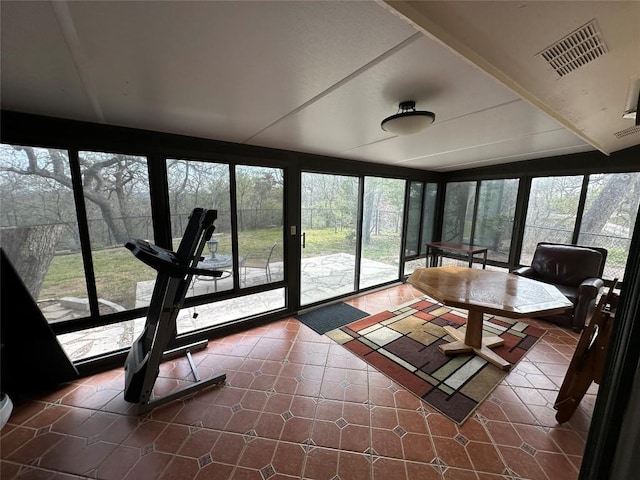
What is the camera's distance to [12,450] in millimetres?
1504

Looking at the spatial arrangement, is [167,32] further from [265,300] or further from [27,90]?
[265,300]

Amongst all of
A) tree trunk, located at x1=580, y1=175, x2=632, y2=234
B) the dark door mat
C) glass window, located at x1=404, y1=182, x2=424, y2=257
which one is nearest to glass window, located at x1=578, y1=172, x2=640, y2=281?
tree trunk, located at x1=580, y1=175, x2=632, y2=234

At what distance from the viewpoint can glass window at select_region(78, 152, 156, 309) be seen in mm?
2049

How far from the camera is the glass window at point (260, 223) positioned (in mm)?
2781

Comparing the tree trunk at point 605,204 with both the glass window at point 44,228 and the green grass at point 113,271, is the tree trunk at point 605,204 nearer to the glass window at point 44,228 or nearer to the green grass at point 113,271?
the green grass at point 113,271

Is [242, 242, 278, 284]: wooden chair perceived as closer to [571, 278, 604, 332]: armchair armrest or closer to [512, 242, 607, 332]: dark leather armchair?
[512, 242, 607, 332]: dark leather armchair

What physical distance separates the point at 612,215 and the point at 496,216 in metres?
1.30

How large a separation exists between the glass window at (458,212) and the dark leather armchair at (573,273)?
1211 mm

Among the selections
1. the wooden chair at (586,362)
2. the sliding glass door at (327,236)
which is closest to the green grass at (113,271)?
the sliding glass door at (327,236)

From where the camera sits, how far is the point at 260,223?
2.94 meters

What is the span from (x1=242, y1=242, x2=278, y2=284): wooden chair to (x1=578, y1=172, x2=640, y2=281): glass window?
4.22 metres

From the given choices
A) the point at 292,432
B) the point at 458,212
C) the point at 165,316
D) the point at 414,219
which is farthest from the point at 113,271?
the point at 458,212

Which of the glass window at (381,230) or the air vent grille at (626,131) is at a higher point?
the air vent grille at (626,131)

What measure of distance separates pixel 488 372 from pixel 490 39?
2538 millimetres
